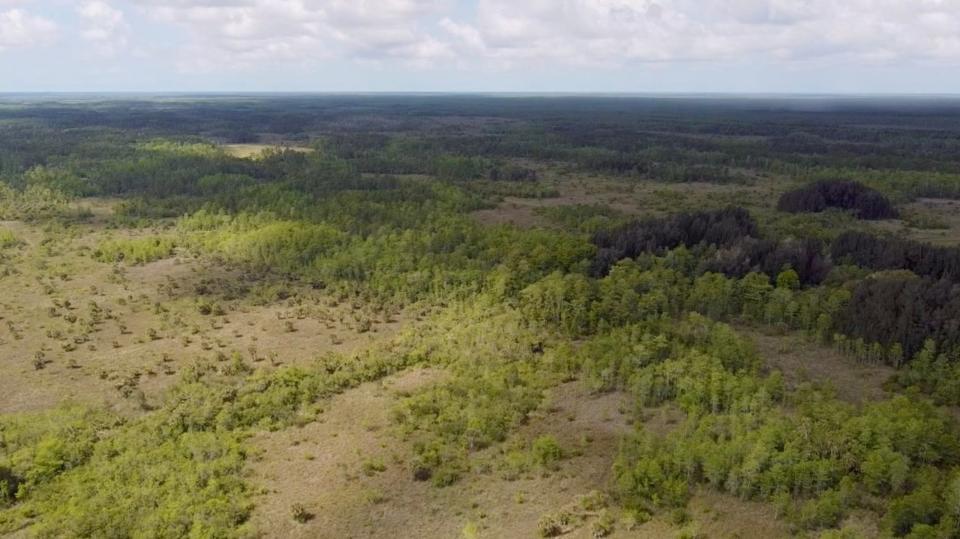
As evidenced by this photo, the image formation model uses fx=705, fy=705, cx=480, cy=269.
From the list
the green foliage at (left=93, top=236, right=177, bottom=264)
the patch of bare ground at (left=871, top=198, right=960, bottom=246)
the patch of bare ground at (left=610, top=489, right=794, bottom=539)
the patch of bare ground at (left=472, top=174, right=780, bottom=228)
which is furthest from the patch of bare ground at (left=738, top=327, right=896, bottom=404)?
the green foliage at (left=93, top=236, right=177, bottom=264)

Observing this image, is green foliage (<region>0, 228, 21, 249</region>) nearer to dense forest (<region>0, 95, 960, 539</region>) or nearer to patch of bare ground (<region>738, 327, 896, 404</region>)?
dense forest (<region>0, 95, 960, 539</region>)

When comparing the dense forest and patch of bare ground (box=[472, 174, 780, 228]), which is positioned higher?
patch of bare ground (box=[472, 174, 780, 228])

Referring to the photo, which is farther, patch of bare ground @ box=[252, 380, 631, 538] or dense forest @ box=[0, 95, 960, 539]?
dense forest @ box=[0, 95, 960, 539]

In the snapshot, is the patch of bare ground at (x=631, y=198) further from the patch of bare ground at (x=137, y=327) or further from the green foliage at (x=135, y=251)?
the green foliage at (x=135, y=251)

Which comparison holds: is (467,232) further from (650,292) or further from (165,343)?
(165,343)

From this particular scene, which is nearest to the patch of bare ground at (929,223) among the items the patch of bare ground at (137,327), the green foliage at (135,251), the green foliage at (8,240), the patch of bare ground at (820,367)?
the patch of bare ground at (820,367)
